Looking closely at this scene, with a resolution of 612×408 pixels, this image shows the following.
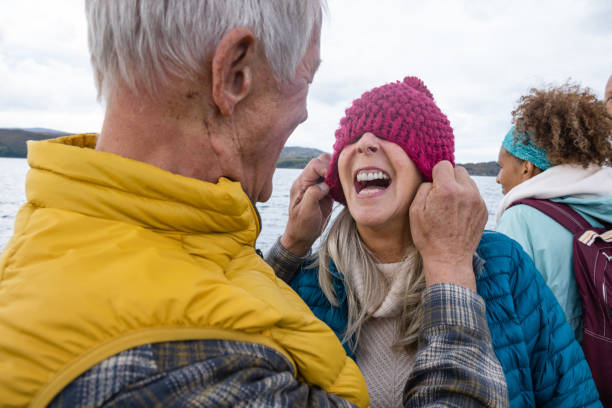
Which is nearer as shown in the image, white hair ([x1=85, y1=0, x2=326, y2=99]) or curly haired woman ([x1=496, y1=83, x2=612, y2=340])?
white hair ([x1=85, y1=0, x2=326, y2=99])

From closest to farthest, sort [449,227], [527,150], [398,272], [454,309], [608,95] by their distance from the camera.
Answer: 1. [454,309]
2. [449,227]
3. [398,272]
4. [527,150]
5. [608,95]

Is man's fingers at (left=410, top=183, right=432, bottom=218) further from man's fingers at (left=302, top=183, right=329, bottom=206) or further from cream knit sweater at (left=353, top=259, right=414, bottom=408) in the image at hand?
man's fingers at (left=302, top=183, right=329, bottom=206)

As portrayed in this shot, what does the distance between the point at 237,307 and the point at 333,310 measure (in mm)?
1486

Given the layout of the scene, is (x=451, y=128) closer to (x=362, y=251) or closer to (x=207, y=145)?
(x=362, y=251)

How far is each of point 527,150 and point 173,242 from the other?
3.95 m

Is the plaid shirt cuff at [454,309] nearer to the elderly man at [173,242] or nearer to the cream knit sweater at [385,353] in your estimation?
the elderly man at [173,242]

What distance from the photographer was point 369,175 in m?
2.37

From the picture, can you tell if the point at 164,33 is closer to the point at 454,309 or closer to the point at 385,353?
the point at 454,309

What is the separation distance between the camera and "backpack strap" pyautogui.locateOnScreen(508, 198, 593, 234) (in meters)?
2.96

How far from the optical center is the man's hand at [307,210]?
8.47ft

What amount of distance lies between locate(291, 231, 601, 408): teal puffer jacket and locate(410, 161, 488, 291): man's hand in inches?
14.0

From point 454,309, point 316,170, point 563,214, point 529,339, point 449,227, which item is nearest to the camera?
point 454,309

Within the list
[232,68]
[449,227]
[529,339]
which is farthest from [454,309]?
[232,68]

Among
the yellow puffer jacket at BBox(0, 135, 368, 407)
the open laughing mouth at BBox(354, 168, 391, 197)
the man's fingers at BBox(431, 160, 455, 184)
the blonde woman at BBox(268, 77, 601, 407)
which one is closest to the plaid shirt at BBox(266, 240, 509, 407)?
the blonde woman at BBox(268, 77, 601, 407)
